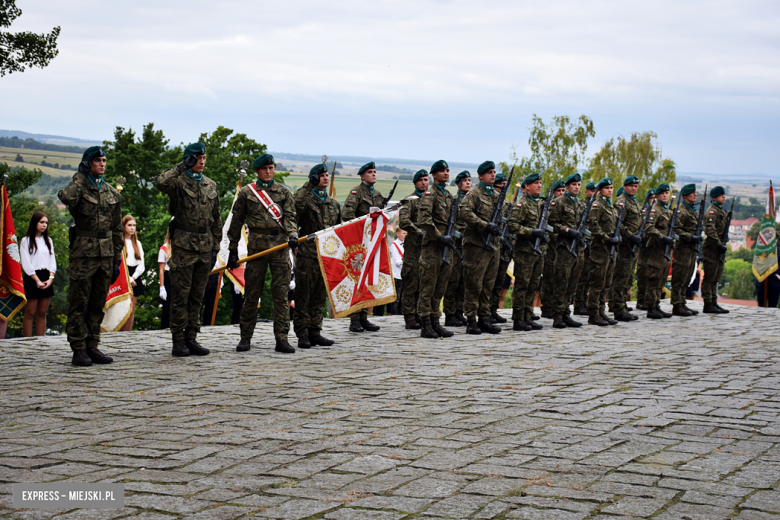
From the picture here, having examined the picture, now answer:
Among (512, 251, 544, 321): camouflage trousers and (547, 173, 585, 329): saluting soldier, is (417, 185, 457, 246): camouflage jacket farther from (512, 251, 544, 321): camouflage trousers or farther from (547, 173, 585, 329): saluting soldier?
(547, 173, 585, 329): saluting soldier

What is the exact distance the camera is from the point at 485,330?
11.8 meters

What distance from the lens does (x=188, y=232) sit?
8945mm

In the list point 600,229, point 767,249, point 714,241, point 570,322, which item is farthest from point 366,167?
point 767,249

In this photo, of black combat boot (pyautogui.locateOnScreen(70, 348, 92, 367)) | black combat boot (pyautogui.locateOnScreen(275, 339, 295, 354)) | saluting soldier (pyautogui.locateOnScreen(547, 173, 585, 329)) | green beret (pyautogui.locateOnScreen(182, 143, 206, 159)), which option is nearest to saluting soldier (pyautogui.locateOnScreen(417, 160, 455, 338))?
saluting soldier (pyautogui.locateOnScreen(547, 173, 585, 329))

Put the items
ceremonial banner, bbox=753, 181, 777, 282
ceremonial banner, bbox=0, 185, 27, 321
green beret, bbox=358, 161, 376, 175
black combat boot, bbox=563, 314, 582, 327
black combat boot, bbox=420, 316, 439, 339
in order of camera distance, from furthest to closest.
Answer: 1. ceremonial banner, bbox=753, 181, 777, 282
2. black combat boot, bbox=563, 314, 582, 327
3. green beret, bbox=358, 161, 376, 175
4. black combat boot, bbox=420, 316, 439, 339
5. ceremonial banner, bbox=0, 185, 27, 321

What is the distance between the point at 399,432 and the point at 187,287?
4.12 metres

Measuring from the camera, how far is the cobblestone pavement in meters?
4.29

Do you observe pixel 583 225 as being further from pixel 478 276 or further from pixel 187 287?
pixel 187 287

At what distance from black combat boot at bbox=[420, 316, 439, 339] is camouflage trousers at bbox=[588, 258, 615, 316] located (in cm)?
326

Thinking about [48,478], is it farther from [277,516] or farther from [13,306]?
[13,306]

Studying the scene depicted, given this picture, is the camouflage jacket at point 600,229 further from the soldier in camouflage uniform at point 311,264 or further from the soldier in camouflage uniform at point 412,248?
the soldier in camouflage uniform at point 311,264

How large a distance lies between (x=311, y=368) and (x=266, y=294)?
2385cm

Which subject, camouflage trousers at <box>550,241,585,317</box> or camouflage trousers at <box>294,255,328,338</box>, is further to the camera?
camouflage trousers at <box>550,241,585,317</box>

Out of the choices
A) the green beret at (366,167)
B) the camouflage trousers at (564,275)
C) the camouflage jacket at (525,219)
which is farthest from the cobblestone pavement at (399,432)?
the camouflage trousers at (564,275)
